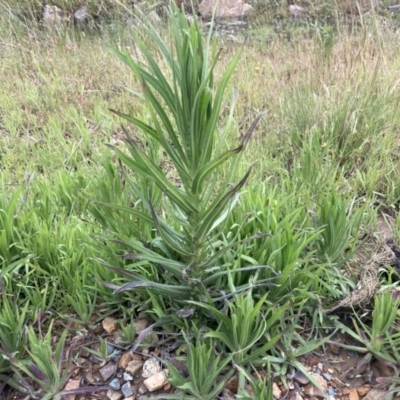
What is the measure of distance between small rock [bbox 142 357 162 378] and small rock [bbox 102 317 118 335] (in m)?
0.19

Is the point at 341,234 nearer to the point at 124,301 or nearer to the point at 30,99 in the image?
the point at 124,301

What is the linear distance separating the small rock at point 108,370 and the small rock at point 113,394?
0.16ft

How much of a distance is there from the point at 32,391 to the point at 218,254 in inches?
28.6

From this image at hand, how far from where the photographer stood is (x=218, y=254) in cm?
140

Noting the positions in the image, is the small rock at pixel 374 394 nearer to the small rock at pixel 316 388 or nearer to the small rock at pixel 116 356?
the small rock at pixel 316 388

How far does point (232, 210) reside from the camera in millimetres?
1730

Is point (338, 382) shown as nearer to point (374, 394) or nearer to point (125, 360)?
point (374, 394)

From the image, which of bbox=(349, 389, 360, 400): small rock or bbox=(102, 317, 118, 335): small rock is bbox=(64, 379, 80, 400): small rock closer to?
bbox=(102, 317, 118, 335): small rock

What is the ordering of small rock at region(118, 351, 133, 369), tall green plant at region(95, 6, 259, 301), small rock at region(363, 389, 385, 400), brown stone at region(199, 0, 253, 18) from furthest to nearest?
brown stone at region(199, 0, 253, 18) → small rock at region(118, 351, 133, 369) → small rock at region(363, 389, 385, 400) → tall green plant at region(95, 6, 259, 301)

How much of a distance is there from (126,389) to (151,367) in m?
0.11

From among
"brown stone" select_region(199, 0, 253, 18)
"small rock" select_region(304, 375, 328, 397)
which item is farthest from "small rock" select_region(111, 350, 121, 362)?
"brown stone" select_region(199, 0, 253, 18)

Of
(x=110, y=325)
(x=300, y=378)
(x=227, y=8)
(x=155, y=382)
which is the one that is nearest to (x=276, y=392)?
(x=300, y=378)

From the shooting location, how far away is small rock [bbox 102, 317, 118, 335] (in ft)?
5.22

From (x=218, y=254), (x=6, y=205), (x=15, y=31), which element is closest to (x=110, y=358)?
(x=218, y=254)
